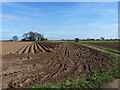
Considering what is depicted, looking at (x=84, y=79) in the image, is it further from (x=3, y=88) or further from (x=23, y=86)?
(x=3, y=88)

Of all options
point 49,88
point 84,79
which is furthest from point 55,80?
point 84,79

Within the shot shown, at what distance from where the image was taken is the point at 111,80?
7422 millimetres

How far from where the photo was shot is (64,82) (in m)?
7.00

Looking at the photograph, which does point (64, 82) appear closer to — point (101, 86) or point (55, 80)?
point (55, 80)

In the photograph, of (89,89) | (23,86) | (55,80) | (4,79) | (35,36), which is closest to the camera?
(89,89)

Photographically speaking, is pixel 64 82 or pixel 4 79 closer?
pixel 64 82

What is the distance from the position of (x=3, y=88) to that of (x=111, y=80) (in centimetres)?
548

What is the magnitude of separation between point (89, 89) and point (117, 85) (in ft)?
5.08

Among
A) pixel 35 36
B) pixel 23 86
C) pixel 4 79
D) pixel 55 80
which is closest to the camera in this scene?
pixel 23 86

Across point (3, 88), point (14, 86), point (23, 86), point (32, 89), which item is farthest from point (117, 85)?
point (3, 88)

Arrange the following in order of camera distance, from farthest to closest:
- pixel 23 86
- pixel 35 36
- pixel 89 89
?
pixel 35 36 < pixel 23 86 < pixel 89 89

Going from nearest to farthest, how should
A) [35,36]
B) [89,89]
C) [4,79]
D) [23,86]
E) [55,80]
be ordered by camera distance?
[89,89], [23,86], [55,80], [4,79], [35,36]

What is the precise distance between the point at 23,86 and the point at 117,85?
14.8 ft

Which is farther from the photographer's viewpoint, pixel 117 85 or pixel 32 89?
pixel 117 85
